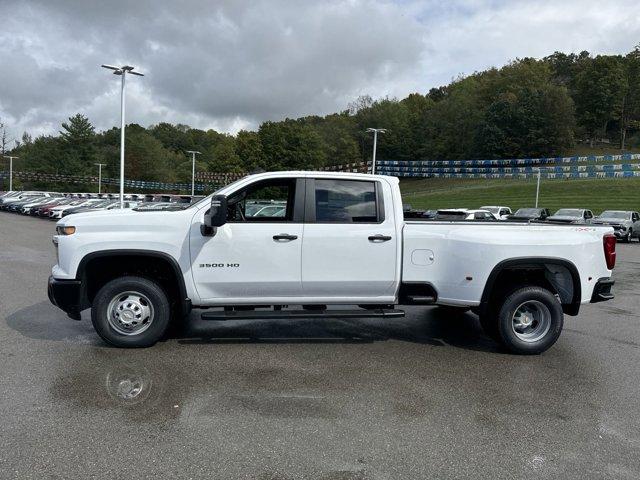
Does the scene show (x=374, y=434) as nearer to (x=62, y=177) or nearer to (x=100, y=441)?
(x=100, y=441)

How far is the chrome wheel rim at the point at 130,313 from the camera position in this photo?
5.65 metres

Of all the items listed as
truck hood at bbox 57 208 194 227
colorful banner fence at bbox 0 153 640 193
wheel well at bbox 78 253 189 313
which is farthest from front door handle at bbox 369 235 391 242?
colorful banner fence at bbox 0 153 640 193

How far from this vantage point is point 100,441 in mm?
3605

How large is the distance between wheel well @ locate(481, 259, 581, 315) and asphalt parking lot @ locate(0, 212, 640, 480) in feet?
2.12

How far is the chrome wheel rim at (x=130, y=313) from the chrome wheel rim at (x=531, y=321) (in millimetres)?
4137

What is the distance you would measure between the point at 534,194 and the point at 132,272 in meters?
54.0

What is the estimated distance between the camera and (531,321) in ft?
19.8

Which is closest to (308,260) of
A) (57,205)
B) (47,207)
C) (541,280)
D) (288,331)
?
(288,331)

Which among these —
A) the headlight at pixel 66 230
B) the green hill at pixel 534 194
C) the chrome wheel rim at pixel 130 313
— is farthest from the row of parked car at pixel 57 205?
the green hill at pixel 534 194

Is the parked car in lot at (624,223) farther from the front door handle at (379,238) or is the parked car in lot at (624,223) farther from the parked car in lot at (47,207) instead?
the parked car in lot at (47,207)

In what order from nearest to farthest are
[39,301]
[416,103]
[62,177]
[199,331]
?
1. [199,331]
2. [39,301]
3. [62,177]
4. [416,103]

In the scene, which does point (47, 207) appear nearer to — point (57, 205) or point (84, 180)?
point (57, 205)

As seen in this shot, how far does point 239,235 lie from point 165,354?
1.52 metres

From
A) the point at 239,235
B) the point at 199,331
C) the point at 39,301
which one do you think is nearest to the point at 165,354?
the point at 199,331
